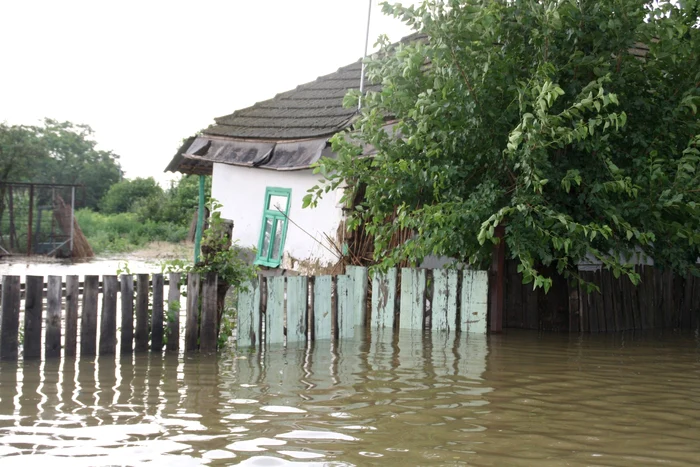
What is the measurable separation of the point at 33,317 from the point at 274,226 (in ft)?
27.9

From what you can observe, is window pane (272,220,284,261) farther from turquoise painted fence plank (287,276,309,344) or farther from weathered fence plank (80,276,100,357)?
weathered fence plank (80,276,100,357)

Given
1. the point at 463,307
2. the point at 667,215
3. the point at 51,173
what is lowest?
the point at 463,307

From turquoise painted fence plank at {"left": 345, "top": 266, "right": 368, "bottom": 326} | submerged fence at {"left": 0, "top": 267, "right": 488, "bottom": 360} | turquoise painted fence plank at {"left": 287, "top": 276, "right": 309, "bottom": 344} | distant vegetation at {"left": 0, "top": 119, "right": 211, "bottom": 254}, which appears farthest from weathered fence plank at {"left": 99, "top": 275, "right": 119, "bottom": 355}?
distant vegetation at {"left": 0, "top": 119, "right": 211, "bottom": 254}

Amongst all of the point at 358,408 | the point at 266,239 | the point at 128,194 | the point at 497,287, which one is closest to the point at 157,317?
the point at 358,408

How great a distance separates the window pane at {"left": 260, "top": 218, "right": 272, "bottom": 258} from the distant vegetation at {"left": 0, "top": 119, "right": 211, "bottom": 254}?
873 centimetres

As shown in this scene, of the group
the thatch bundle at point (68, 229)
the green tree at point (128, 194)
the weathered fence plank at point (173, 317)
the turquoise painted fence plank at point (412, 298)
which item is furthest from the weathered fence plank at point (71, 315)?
the green tree at point (128, 194)

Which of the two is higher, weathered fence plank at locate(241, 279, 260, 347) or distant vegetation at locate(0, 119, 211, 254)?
distant vegetation at locate(0, 119, 211, 254)

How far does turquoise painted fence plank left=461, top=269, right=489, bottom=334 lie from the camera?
9594 mm

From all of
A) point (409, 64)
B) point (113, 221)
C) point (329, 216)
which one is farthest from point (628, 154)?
point (113, 221)

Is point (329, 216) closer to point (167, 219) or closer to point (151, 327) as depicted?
point (151, 327)

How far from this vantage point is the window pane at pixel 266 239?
1574 centimetres

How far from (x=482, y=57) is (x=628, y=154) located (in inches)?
87.6

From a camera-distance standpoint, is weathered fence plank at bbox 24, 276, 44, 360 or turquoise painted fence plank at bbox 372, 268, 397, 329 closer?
weathered fence plank at bbox 24, 276, 44, 360

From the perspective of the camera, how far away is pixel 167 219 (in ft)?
134
